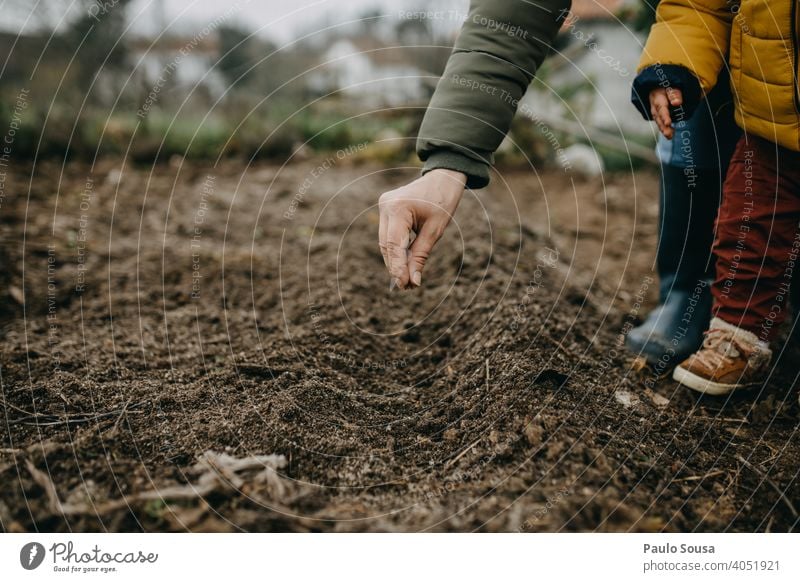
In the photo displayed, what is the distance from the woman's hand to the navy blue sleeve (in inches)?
22.2

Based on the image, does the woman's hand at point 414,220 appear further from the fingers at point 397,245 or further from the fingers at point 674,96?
the fingers at point 674,96

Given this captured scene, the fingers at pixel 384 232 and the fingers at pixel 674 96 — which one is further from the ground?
the fingers at pixel 674 96

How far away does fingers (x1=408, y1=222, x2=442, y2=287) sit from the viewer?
46.5 inches

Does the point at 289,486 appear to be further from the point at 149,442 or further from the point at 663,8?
the point at 663,8

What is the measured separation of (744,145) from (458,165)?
805 mm

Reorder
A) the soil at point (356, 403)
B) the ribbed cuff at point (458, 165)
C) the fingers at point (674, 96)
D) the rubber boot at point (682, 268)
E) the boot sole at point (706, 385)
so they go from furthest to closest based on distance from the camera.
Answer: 1. the rubber boot at point (682, 268)
2. the boot sole at point (706, 385)
3. the fingers at point (674, 96)
4. the ribbed cuff at point (458, 165)
5. the soil at point (356, 403)

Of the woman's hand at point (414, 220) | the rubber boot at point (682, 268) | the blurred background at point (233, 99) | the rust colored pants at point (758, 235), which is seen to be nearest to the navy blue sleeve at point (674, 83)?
the rust colored pants at point (758, 235)

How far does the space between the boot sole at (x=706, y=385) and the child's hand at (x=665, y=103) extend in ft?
2.13

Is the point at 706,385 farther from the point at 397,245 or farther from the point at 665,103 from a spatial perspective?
the point at 397,245

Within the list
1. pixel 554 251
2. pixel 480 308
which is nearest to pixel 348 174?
pixel 554 251

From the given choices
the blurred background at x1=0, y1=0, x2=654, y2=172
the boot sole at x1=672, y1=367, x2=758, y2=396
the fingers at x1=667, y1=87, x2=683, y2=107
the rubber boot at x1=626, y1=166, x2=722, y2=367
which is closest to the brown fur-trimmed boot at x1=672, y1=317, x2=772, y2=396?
the boot sole at x1=672, y1=367, x2=758, y2=396

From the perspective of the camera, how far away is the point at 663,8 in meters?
1.47

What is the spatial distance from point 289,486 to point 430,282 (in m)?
1.32

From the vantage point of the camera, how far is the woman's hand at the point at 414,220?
116 centimetres
